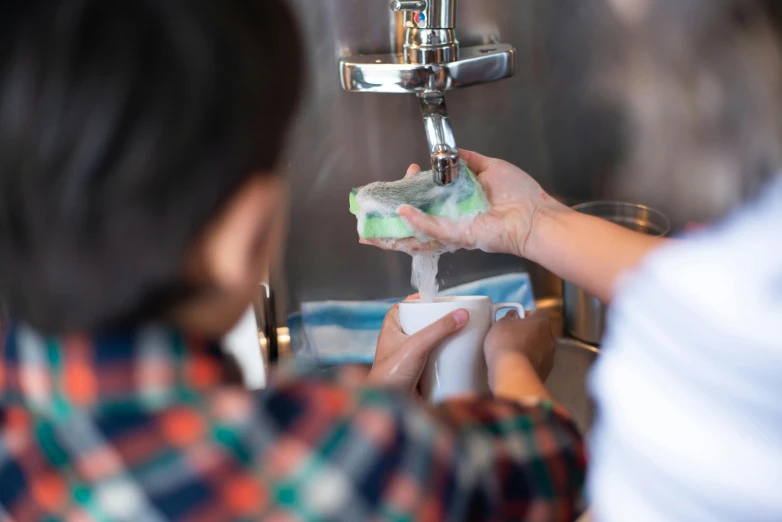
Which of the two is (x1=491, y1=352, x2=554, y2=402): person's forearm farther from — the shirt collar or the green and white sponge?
the shirt collar

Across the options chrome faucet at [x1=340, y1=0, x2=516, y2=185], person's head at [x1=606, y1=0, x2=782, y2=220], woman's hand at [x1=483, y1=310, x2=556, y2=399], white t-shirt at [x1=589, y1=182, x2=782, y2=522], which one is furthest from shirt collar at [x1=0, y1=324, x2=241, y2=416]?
person's head at [x1=606, y1=0, x2=782, y2=220]

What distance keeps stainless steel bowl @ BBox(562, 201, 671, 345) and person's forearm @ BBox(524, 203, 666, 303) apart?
10.1 inches

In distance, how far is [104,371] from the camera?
35 cm

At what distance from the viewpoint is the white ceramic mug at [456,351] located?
70cm

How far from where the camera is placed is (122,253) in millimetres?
333

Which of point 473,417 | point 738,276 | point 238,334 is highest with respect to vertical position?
point 738,276

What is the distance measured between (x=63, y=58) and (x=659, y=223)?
2.53ft

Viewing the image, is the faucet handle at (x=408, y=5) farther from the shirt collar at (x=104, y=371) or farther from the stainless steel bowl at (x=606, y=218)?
the shirt collar at (x=104, y=371)

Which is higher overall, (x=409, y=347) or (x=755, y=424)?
(x=755, y=424)

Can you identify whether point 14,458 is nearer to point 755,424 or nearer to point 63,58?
point 63,58

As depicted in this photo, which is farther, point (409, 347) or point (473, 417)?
point (409, 347)

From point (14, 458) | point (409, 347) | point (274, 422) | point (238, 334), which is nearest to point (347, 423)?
point (274, 422)

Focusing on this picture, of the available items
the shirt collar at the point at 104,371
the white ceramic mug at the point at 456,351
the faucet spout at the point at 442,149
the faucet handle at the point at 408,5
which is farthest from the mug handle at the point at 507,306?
the shirt collar at the point at 104,371

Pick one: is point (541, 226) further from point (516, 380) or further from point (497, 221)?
point (516, 380)
